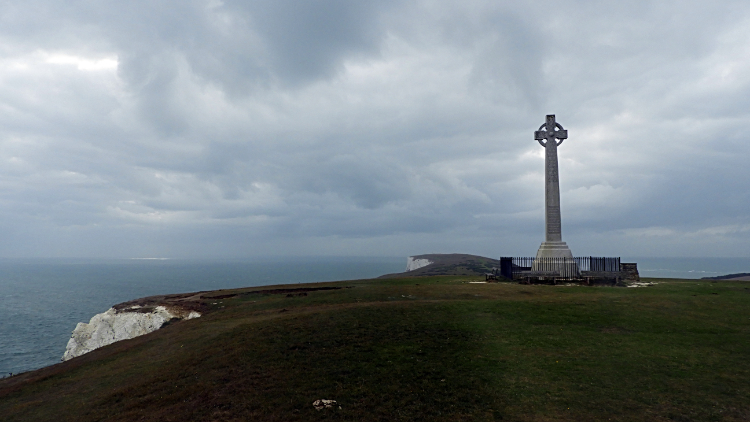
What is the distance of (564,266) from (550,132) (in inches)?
633

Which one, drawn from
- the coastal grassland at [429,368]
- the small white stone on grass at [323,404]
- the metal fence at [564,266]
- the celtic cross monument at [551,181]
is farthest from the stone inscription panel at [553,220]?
the small white stone on grass at [323,404]

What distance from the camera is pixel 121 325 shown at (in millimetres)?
35656

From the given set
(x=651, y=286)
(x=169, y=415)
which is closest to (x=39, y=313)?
(x=169, y=415)

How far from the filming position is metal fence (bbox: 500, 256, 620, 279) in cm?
4056

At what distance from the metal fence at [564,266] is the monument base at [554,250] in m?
0.71

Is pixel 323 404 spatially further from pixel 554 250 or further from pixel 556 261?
pixel 554 250

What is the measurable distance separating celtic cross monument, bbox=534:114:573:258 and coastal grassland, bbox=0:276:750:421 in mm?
18367

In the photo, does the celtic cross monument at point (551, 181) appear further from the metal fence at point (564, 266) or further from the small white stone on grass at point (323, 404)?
the small white stone on grass at point (323, 404)

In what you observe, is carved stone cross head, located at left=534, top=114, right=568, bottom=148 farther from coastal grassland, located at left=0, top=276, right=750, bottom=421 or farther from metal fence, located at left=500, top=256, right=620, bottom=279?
coastal grassland, located at left=0, top=276, right=750, bottom=421

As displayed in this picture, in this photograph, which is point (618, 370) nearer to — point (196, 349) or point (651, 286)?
point (196, 349)

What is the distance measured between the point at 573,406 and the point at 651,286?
94.3 ft

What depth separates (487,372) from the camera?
50.3 ft

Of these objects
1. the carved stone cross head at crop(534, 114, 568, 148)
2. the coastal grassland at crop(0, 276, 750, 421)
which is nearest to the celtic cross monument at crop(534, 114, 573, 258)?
the carved stone cross head at crop(534, 114, 568, 148)

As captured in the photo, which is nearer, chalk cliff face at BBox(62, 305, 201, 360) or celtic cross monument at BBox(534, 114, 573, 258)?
chalk cliff face at BBox(62, 305, 201, 360)
